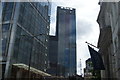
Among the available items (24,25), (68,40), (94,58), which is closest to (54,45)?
(68,40)

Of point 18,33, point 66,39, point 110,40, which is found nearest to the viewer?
point 110,40

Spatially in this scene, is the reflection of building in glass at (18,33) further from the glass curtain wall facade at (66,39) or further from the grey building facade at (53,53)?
the glass curtain wall facade at (66,39)

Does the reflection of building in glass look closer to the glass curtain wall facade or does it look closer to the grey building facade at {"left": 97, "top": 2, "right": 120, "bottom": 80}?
the grey building facade at {"left": 97, "top": 2, "right": 120, "bottom": 80}

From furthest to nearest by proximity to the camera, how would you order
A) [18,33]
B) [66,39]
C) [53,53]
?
1. [66,39]
2. [53,53]
3. [18,33]

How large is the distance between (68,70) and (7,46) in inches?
3210

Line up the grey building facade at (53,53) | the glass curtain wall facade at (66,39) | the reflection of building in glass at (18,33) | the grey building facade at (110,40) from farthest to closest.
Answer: the glass curtain wall facade at (66,39) < the grey building facade at (53,53) < the reflection of building in glass at (18,33) < the grey building facade at (110,40)

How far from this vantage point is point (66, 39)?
420 ft

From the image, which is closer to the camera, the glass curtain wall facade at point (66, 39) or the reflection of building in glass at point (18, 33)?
the reflection of building in glass at point (18, 33)

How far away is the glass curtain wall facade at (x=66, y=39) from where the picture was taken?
4916 inches

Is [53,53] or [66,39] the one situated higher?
[66,39]

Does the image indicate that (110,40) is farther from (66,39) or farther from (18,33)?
(66,39)

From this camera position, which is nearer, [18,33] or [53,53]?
[18,33]

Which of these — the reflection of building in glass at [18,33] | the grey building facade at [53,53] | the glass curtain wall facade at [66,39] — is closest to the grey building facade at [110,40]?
the reflection of building in glass at [18,33]

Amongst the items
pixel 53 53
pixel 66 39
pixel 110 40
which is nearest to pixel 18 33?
pixel 110 40
